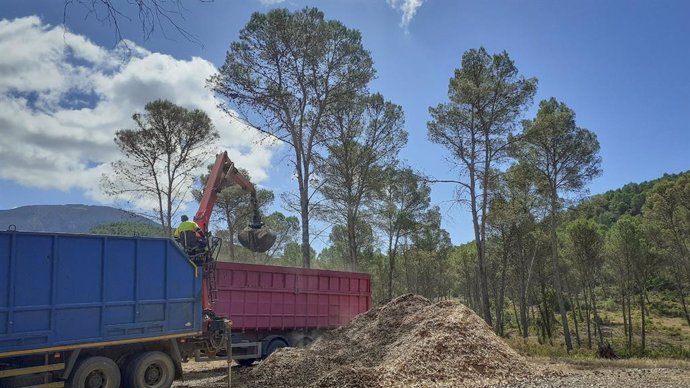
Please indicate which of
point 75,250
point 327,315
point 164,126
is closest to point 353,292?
point 327,315

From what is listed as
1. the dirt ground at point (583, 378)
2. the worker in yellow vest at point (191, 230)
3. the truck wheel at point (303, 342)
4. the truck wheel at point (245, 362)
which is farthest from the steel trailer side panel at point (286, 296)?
the worker in yellow vest at point (191, 230)

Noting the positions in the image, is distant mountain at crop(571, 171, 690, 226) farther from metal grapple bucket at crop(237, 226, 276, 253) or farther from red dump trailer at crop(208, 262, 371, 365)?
metal grapple bucket at crop(237, 226, 276, 253)

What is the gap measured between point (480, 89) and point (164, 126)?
13.3 m

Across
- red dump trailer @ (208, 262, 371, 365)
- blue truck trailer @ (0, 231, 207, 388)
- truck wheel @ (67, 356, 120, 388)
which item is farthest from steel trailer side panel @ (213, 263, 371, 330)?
truck wheel @ (67, 356, 120, 388)

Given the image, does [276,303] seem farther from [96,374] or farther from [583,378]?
[583,378]

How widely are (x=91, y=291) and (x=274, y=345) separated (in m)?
6.16

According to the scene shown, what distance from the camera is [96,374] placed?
801cm

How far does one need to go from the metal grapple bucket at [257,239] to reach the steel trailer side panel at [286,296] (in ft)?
2.00

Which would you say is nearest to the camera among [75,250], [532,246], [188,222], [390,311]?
[75,250]

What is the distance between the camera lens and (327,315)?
1475 cm

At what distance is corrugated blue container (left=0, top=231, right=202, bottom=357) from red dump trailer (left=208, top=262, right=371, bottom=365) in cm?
138

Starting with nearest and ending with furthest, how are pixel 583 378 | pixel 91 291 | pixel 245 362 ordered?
1. pixel 91 291
2. pixel 583 378
3. pixel 245 362

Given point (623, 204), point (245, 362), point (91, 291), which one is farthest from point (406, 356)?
point (623, 204)

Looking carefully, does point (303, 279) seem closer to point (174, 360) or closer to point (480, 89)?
point (174, 360)
